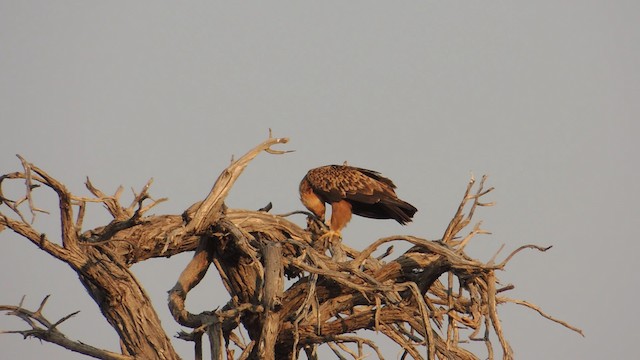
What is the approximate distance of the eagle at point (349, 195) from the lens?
27.7 ft

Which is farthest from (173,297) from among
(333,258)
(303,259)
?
(333,258)

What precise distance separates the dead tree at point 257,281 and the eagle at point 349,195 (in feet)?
3.70

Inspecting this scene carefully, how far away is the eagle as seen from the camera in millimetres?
8453

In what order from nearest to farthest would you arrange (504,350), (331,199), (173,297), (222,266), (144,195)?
(144,195), (504,350), (173,297), (222,266), (331,199)

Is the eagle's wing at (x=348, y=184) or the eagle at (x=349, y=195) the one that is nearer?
the eagle at (x=349, y=195)

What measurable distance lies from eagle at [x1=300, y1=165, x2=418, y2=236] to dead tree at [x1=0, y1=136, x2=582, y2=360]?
1129 mm

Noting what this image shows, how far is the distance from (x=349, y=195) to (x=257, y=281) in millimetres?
2275

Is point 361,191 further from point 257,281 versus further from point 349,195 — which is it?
point 257,281

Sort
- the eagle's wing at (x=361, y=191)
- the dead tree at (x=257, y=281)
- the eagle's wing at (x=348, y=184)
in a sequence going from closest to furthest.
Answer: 1. the dead tree at (x=257, y=281)
2. the eagle's wing at (x=361, y=191)
3. the eagle's wing at (x=348, y=184)

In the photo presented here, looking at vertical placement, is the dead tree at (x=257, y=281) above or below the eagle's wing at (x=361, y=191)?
below

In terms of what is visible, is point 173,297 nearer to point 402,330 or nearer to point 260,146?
point 260,146

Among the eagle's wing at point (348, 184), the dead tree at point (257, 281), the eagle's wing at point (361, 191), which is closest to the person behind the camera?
the dead tree at point (257, 281)

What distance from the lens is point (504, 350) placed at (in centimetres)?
613

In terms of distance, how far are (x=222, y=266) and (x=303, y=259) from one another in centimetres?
100
